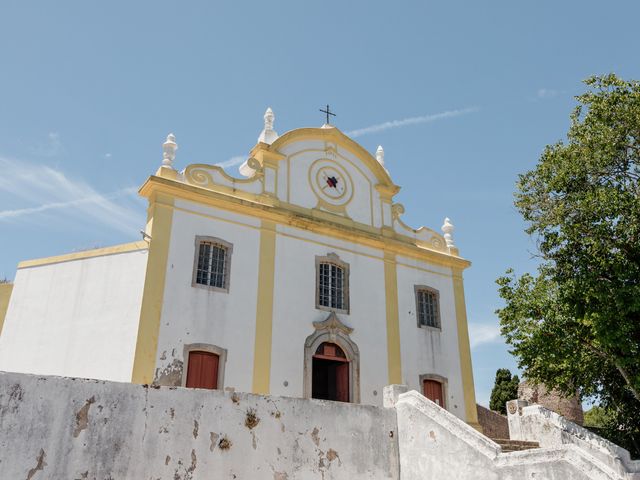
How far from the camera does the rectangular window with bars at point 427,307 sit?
1791 cm

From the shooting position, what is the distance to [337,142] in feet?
60.7

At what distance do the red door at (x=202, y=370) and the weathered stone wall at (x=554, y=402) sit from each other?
40.1ft

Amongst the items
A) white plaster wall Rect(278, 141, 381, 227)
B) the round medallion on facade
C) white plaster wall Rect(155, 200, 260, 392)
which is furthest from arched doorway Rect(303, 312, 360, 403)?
the round medallion on facade

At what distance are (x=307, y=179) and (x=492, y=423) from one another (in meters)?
11.3

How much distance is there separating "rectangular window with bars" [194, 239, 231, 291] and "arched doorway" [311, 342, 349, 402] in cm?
313

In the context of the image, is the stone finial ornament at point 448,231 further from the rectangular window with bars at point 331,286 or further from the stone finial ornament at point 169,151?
the stone finial ornament at point 169,151

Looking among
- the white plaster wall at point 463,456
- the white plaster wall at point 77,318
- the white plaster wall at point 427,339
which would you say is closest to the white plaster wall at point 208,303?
the white plaster wall at point 77,318

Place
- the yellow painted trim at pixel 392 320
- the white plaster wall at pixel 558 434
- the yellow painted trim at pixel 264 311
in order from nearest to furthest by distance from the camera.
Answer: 1. the white plaster wall at pixel 558 434
2. the yellow painted trim at pixel 264 311
3. the yellow painted trim at pixel 392 320

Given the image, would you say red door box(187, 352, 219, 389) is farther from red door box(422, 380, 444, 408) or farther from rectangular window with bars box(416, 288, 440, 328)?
rectangular window with bars box(416, 288, 440, 328)

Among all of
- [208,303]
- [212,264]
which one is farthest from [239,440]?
[212,264]

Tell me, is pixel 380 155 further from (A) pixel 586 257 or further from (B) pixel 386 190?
(A) pixel 586 257

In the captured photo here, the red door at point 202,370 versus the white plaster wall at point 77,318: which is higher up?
the white plaster wall at point 77,318

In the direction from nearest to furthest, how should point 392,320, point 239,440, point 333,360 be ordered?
point 239,440
point 333,360
point 392,320

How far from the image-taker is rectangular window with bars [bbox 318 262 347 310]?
16.2 meters
